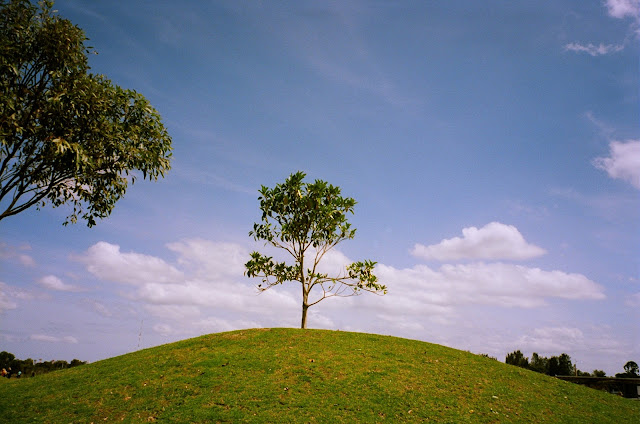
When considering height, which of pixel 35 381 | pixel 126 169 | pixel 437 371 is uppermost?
pixel 126 169

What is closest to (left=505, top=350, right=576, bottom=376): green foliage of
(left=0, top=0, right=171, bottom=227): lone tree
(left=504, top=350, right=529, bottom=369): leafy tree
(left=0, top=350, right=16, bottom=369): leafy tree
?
(left=504, top=350, right=529, bottom=369): leafy tree

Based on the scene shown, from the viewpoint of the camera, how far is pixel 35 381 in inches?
902

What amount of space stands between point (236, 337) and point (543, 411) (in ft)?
60.2

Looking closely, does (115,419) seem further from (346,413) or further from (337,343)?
(337,343)

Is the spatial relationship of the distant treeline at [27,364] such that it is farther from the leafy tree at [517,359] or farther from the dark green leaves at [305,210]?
the leafy tree at [517,359]

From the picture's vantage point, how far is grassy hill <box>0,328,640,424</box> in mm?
15609

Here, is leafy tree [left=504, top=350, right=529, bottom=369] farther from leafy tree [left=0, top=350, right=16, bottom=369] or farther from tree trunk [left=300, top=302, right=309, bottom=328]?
leafy tree [left=0, top=350, right=16, bottom=369]

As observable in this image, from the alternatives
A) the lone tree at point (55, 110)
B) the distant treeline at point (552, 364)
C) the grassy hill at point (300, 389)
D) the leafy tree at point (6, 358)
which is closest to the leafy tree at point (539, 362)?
the distant treeline at point (552, 364)

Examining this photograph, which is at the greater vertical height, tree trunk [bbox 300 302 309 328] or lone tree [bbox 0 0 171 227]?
lone tree [bbox 0 0 171 227]

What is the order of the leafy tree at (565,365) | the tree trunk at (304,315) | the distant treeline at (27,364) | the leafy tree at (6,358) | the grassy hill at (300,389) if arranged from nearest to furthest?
the grassy hill at (300,389) < the tree trunk at (304,315) < the distant treeline at (27,364) < the leafy tree at (6,358) < the leafy tree at (565,365)

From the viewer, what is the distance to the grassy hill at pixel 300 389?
15609 millimetres

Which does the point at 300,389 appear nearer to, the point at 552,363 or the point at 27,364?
the point at 27,364

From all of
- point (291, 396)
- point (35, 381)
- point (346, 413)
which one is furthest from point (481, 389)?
point (35, 381)

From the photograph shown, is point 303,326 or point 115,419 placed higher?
point 303,326
